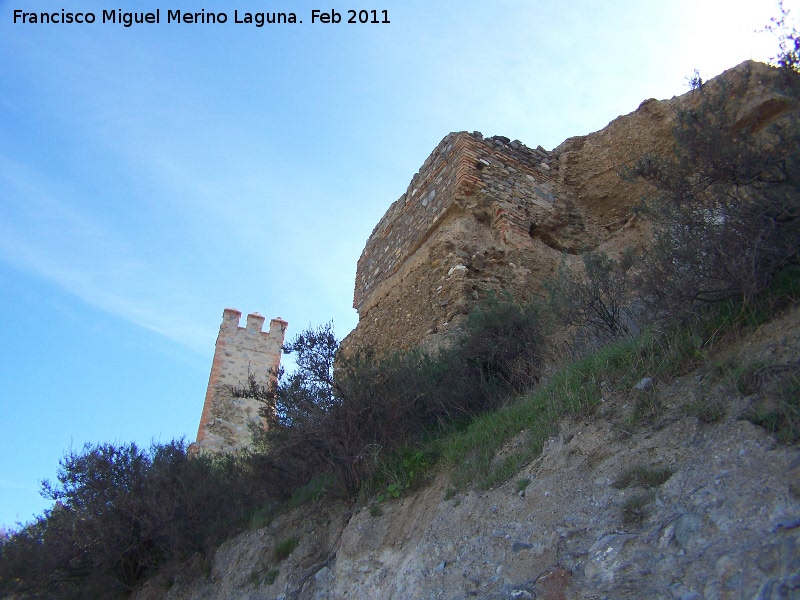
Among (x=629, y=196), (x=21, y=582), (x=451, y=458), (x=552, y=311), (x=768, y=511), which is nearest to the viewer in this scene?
(x=768, y=511)

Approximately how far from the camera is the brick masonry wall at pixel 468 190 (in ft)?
25.6

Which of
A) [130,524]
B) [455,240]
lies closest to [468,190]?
[455,240]

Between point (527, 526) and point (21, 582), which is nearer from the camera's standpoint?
point (527, 526)

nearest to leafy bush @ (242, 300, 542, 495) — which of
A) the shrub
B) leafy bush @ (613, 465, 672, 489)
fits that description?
the shrub

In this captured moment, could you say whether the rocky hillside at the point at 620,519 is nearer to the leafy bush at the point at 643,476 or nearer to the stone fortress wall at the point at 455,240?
the leafy bush at the point at 643,476

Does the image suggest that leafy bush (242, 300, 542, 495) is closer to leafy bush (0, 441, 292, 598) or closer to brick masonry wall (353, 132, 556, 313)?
leafy bush (0, 441, 292, 598)

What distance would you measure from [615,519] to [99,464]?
5891 millimetres

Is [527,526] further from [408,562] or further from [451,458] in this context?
[451,458]

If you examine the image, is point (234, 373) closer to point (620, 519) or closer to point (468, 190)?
point (468, 190)

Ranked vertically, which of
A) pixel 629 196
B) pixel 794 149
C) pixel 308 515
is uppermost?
pixel 629 196

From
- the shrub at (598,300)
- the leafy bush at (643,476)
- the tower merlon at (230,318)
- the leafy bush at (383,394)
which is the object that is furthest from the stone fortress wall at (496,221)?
the tower merlon at (230,318)

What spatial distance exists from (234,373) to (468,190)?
1334 cm

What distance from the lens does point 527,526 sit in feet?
10.6

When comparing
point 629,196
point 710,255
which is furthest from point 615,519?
point 629,196
